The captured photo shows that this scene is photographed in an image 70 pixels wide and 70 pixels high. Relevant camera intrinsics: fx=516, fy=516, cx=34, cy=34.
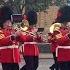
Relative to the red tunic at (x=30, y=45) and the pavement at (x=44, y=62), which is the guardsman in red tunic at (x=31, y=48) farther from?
the pavement at (x=44, y=62)

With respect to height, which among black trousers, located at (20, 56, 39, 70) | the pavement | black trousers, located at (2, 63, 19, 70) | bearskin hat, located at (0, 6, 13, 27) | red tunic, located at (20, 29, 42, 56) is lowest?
the pavement

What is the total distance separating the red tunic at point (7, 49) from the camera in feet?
33.9

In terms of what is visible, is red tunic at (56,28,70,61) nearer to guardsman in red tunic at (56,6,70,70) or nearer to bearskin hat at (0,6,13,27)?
guardsman in red tunic at (56,6,70,70)

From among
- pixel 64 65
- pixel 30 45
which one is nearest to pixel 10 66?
pixel 64 65

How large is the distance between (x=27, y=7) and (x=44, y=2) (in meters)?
1.00

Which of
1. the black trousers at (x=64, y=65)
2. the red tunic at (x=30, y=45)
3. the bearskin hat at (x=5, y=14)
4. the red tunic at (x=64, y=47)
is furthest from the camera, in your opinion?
the red tunic at (x=30, y=45)

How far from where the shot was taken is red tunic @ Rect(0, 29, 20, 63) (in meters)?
10.3

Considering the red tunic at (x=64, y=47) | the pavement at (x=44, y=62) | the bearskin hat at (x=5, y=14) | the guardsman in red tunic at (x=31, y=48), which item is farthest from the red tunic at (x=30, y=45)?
the pavement at (x=44, y=62)

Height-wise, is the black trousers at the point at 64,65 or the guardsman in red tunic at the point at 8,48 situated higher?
the guardsman in red tunic at the point at 8,48

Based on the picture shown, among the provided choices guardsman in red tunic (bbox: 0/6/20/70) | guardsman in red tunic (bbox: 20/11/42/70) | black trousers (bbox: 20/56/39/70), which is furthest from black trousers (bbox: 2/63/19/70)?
black trousers (bbox: 20/56/39/70)

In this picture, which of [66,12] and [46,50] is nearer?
[66,12]

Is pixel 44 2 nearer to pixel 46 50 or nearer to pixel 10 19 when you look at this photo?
pixel 46 50

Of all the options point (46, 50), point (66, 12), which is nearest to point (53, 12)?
point (46, 50)

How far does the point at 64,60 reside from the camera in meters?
10.7
